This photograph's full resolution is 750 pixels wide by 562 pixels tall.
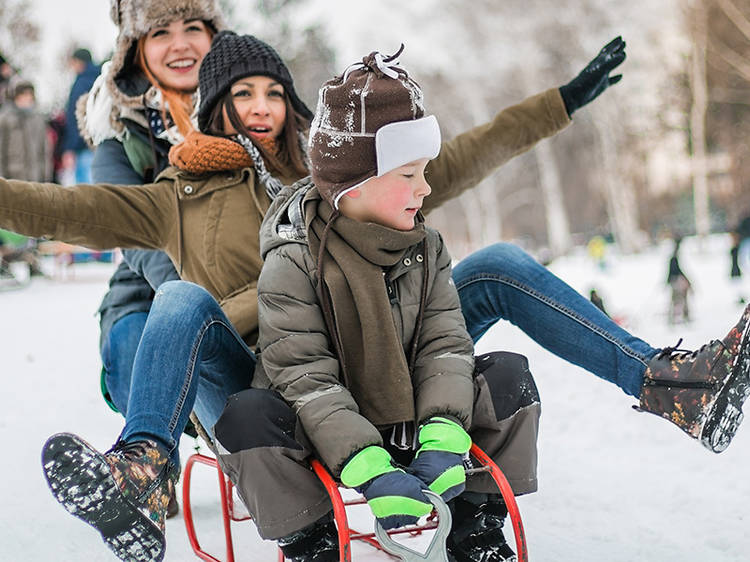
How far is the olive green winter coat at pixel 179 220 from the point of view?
187 centimetres

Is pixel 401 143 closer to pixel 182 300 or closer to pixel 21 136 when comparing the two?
pixel 182 300

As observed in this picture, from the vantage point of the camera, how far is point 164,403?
159 centimetres

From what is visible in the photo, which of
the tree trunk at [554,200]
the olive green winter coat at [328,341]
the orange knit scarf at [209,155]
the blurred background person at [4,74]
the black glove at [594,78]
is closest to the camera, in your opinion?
the olive green winter coat at [328,341]

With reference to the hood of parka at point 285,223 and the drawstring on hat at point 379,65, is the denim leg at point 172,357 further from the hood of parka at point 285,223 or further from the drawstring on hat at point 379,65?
the drawstring on hat at point 379,65

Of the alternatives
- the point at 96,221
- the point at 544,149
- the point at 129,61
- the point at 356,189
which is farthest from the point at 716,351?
the point at 544,149

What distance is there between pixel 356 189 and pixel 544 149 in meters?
20.5

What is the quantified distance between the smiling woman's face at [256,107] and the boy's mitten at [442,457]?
103 cm

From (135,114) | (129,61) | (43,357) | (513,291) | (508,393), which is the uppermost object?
(129,61)

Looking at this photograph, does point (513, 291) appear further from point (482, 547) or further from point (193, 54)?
point (193, 54)

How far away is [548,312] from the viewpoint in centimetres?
190

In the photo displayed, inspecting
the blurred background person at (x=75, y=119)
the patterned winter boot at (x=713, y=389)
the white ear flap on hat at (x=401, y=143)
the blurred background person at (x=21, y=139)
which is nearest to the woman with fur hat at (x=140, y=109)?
the white ear flap on hat at (x=401, y=143)

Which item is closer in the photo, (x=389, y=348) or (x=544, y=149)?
(x=389, y=348)

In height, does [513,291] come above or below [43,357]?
above

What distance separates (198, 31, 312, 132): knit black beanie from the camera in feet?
7.05
